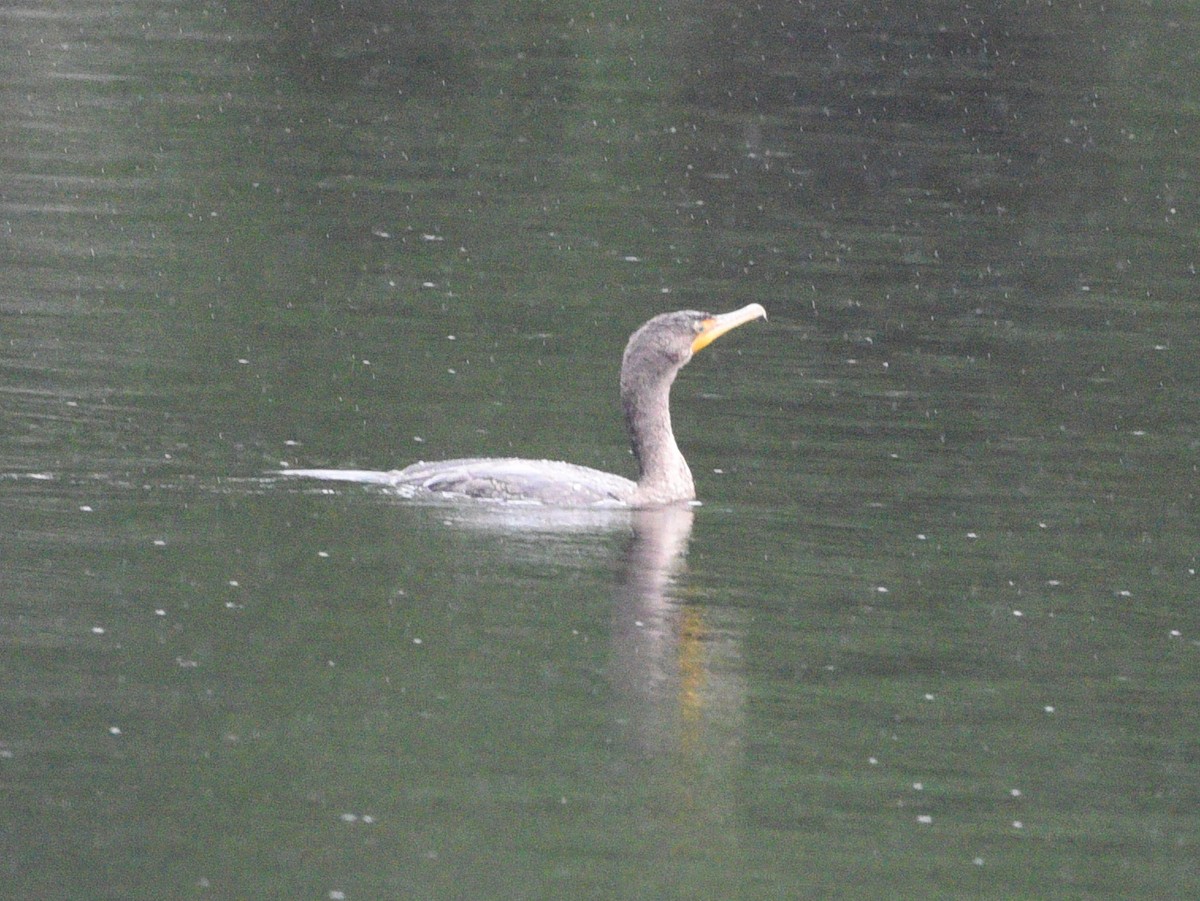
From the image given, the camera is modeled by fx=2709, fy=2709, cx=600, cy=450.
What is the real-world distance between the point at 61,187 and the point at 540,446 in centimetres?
934

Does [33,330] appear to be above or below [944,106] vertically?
below

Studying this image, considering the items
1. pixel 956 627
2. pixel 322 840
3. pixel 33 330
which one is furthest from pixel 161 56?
pixel 322 840

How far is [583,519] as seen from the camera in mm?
13680

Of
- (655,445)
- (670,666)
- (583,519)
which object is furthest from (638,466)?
(670,666)

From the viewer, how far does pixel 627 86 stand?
3294 cm

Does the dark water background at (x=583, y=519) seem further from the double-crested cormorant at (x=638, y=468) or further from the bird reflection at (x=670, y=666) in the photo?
the double-crested cormorant at (x=638, y=468)

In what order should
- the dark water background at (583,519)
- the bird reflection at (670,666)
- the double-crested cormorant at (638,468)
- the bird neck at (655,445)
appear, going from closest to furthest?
the dark water background at (583,519) < the bird reflection at (670,666) < the double-crested cormorant at (638,468) < the bird neck at (655,445)

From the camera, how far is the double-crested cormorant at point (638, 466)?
13.6 metres

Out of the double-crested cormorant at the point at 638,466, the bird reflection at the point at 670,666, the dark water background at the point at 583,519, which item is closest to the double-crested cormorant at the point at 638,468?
the double-crested cormorant at the point at 638,466

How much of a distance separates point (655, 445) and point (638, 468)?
33 cm

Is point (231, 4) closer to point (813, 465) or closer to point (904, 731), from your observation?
point (813, 465)

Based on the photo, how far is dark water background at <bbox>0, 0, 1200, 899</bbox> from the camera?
9.17 meters

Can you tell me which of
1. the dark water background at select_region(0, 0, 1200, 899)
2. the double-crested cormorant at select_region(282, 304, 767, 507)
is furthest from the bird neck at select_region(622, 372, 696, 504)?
the dark water background at select_region(0, 0, 1200, 899)

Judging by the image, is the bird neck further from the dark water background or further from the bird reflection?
the bird reflection
